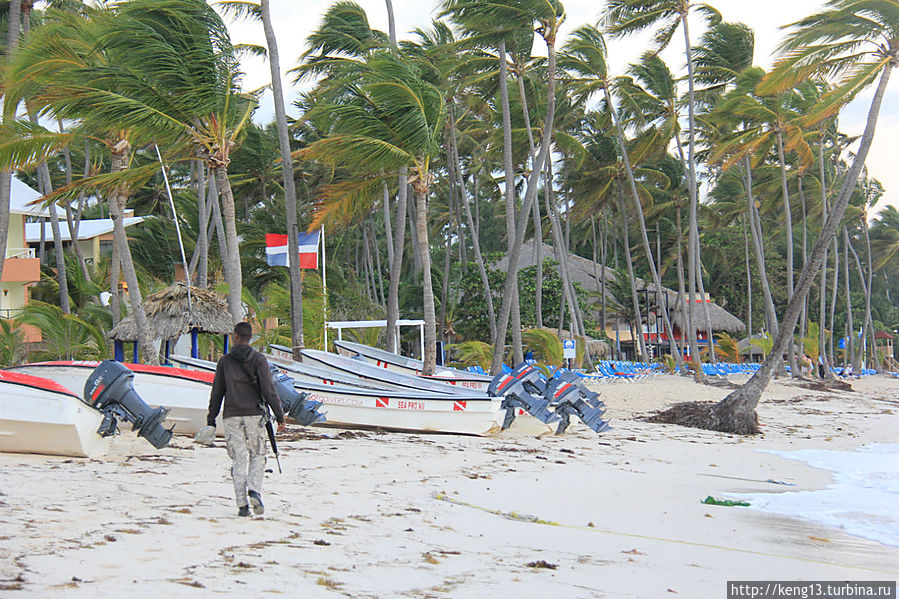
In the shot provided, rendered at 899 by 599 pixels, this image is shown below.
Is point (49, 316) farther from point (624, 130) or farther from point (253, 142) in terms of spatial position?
point (624, 130)

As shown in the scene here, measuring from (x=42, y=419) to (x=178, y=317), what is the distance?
6.93 meters

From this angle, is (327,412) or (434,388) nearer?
(327,412)

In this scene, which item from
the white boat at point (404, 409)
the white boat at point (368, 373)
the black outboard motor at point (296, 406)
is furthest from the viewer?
the white boat at point (368, 373)

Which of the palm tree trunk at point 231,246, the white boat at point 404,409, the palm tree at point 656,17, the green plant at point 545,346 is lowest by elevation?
the white boat at point 404,409

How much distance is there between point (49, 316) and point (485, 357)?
11003 millimetres

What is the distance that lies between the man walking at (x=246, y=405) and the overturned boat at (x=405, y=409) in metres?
5.48

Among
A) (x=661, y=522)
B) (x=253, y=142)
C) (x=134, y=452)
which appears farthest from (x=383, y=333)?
(x=661, y=522)

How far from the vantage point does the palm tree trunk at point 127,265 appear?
13273 mm

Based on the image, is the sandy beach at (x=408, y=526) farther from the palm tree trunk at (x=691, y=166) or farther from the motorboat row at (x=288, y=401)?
the palm tree trunk at (x=691, y=166)

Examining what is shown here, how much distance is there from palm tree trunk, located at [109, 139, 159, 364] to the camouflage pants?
329 inches

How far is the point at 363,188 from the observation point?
50.7 feet

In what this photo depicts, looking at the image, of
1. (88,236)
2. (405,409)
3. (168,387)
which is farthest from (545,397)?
(88,236)

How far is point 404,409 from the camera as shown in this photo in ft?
37.0

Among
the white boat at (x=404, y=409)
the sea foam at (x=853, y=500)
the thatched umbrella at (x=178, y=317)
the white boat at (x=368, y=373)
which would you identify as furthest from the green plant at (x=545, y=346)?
the white boat at (x=404, y=409)
